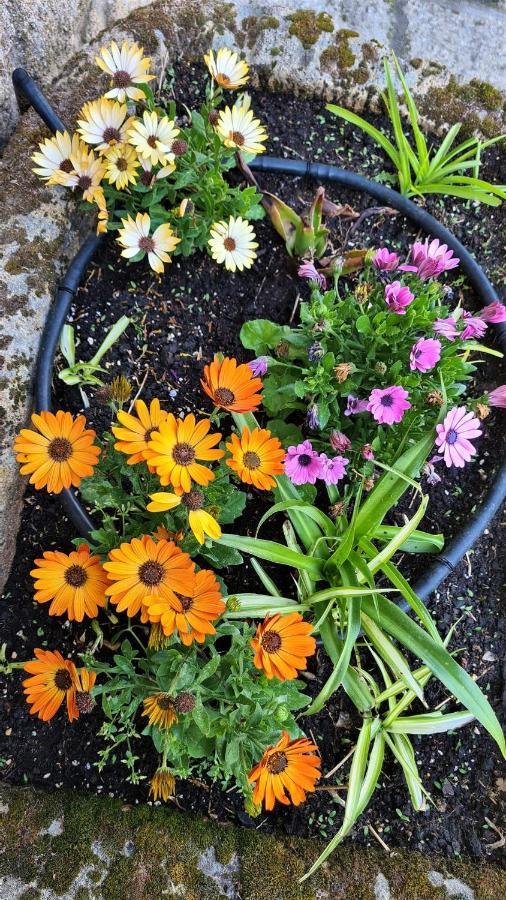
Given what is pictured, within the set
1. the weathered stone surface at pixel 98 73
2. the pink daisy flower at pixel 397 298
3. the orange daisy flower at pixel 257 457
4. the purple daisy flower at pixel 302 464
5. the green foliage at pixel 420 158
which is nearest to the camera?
the orange daisy flower at pixel 257 457

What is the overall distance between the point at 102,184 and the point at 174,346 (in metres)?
0.44

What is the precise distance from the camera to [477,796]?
162cm

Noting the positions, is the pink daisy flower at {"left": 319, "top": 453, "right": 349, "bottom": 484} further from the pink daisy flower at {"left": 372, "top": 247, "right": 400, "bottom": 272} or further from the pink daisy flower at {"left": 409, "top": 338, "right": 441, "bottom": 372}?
the pink daisy flower at {"left": 372, "top": 247, "right": 400, "bottom": 272}

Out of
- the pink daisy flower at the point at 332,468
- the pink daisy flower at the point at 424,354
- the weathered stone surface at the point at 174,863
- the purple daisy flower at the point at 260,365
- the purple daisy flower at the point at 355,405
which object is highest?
the pink daisy flower at the point at 424,354

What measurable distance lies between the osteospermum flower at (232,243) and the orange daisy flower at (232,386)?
0.48 meters

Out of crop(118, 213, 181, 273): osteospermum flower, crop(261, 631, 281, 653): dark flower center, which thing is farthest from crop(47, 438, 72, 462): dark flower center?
crop(118, 213, 181, 273): osteospermum flower

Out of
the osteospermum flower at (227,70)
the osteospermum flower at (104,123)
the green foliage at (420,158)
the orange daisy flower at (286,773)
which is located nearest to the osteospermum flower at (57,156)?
the osteospermum flower at (104,123)

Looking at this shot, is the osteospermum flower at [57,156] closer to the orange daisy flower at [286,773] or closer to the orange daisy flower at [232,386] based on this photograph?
the orange daisy flower at [232,386]

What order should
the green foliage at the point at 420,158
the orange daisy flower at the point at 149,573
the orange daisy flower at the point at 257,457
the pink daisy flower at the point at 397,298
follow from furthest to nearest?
the green foliage at the point at 420,158, the pink daisy flower at the point at 397,298, the orange daisy flower at the point at 257,457, the orange daisy flower at the point at 149,573

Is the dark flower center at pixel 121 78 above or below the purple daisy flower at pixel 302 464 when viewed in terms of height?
above

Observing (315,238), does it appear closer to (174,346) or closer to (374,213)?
(374,213)

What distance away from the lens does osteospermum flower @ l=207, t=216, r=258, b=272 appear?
1633mm

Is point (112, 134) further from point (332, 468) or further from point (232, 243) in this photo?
point (332, 468)

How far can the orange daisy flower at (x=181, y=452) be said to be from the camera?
1146 mm
